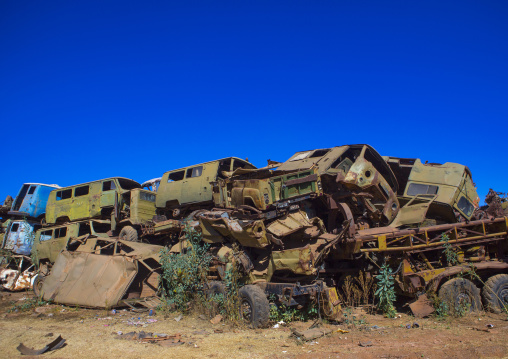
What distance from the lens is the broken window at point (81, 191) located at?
49.0 ft

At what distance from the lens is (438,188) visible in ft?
31.6

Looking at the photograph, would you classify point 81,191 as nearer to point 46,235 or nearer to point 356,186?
point 46,235

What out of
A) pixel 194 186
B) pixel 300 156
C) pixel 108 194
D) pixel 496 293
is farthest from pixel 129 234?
pixel 496 293

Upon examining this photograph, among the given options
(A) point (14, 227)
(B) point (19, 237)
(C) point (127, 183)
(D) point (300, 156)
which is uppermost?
(D) point (300, 156)

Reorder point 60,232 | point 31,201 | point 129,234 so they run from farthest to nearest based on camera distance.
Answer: point 31,201 < point 60,232 < point 129,234

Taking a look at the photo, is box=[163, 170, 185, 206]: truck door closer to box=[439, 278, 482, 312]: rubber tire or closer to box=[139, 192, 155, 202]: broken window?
box=[139, 192, 155, 202]: broken window

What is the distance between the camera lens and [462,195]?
9.57m

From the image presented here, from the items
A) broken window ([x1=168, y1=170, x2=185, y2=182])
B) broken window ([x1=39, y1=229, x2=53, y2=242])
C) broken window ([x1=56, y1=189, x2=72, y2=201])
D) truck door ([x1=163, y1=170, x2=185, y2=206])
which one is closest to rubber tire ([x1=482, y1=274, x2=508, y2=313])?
truck door ([x1=163, y1=170, x2=185, y2=206])

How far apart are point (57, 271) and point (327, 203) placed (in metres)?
7.82

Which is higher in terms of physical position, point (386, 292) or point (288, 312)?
point (386, 292)

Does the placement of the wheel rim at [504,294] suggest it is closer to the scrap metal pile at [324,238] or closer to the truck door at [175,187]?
the scrap metal pile at [324,238]

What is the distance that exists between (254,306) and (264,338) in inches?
32.2

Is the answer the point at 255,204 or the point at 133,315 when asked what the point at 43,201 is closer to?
the point at 133,315

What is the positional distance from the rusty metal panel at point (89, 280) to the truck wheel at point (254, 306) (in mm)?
3373
